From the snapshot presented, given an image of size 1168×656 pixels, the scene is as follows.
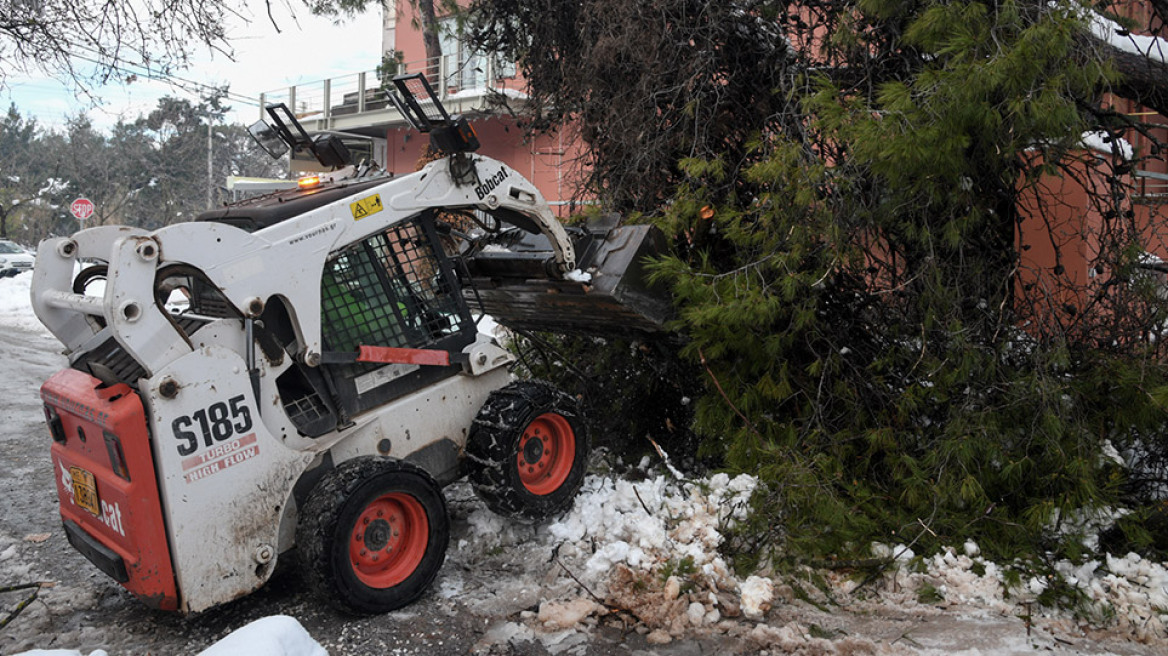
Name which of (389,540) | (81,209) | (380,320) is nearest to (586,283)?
(380,320)

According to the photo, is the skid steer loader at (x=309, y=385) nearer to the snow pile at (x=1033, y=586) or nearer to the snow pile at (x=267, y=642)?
the snow pile at (x=267, y=642)

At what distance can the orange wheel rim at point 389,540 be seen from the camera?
12.9 feet

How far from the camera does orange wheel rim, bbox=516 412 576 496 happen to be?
15.9ft

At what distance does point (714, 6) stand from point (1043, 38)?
2.21 meters

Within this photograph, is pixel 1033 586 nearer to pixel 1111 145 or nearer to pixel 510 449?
pixel 510 449

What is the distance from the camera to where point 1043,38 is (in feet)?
13.3

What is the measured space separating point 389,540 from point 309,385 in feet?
2.68

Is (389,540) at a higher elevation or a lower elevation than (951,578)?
higher

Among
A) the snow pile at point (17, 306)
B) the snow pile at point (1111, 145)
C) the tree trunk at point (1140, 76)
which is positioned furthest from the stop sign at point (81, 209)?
the tree trunk at point (1140, 76)

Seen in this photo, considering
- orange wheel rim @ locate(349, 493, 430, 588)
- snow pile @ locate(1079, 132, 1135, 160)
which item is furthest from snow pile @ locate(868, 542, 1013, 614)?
A: snow pile @ locate(1079, 132, 1135, 160)

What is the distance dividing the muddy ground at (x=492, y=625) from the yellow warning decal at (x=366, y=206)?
1.82m

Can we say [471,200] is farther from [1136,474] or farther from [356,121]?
[356,121]

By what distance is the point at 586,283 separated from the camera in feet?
16.9


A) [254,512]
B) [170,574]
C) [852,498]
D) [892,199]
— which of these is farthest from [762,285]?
[170,574]
